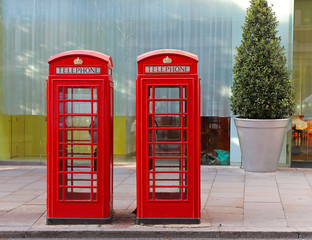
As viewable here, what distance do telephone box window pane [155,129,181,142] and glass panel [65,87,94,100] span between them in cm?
93

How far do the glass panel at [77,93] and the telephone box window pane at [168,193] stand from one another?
1.38m

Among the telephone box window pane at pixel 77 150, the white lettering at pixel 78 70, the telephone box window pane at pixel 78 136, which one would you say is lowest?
the telephone box window pane at pixel 77 150

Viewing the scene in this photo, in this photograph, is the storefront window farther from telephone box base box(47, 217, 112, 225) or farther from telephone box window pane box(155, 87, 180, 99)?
telephone box base box(47, 217, 112, 225)

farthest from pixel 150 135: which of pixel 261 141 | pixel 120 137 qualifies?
pixel 120 137

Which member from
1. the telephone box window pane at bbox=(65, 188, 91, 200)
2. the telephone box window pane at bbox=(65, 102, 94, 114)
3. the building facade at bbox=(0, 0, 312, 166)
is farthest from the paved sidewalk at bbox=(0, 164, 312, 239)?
the telephone box window pane at bbox=(65, 102, 94, 114)

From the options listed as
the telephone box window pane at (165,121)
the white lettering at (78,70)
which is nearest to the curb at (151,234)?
the telephone box window pane at (165,121)

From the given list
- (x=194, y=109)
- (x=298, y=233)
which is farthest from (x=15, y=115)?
(x=298, y=233)

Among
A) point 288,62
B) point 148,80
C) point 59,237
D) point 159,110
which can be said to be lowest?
point 59,237

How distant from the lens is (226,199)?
23.7ft

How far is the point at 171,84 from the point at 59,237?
85.7 inches

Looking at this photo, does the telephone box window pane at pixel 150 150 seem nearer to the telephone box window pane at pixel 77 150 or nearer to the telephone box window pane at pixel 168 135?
the telephone box window pane at pixel 168 135

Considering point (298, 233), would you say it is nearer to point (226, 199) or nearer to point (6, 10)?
point (226, 199)

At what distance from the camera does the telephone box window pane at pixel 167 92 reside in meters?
5.64

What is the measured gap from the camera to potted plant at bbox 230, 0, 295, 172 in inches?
363
